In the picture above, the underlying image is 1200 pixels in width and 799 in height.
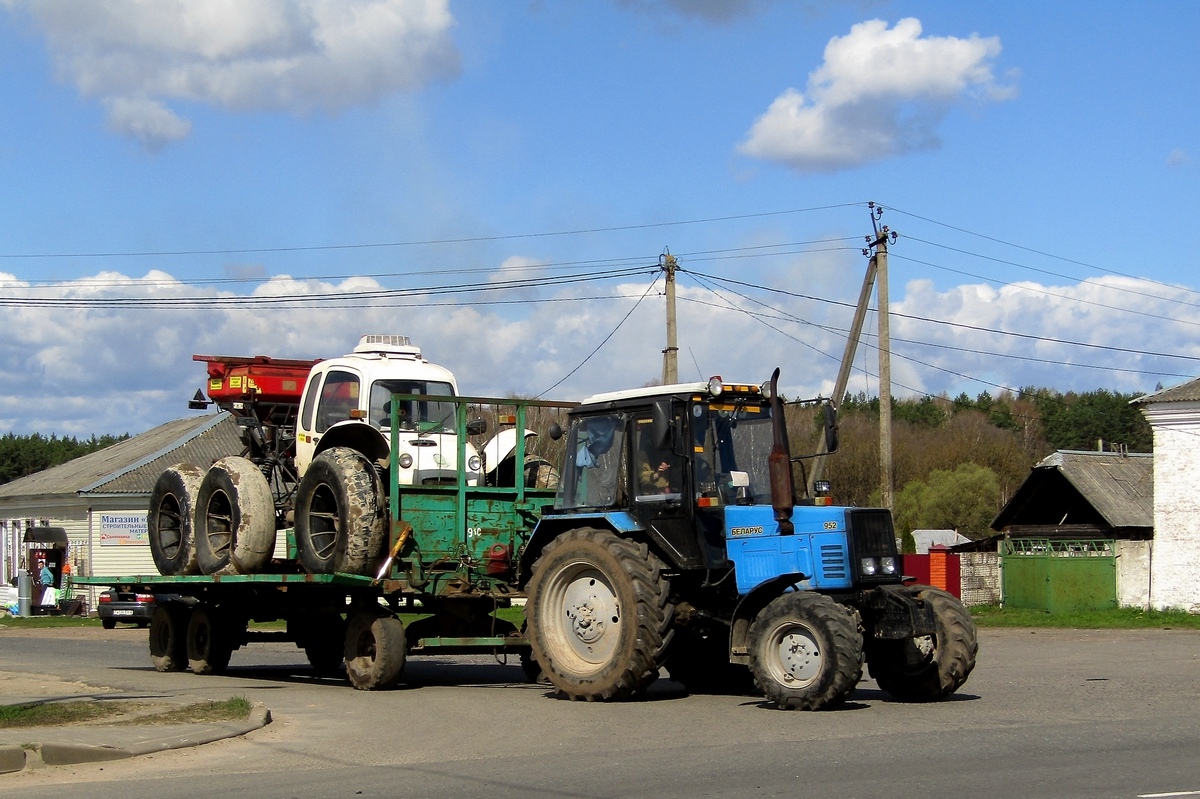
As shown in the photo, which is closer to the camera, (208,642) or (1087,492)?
(208,642)

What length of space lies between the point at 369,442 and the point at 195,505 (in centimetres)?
281

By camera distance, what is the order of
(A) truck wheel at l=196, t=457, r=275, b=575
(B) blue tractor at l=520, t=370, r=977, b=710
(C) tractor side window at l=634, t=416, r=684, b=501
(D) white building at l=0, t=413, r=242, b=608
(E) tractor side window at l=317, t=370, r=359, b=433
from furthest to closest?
(D) white building at l=0, t=413, r=242, b=608
(E) tractor side window at l=317, t=370, r=359, b=433
(A) truck wheel at l=196, t=457, r=275, b=575
(C) tractor side window at l=634, t=416, r=684, b=501
(B) blue tractor at l=520, t=370, r=977, b=710

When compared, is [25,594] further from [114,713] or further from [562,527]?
[562,527]

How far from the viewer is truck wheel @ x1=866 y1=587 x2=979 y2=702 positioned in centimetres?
1233

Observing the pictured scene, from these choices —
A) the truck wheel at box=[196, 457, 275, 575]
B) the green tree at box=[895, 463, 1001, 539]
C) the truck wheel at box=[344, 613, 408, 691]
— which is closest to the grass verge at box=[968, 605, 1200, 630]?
the truck wheel at box=[344, 613, 408, 691]

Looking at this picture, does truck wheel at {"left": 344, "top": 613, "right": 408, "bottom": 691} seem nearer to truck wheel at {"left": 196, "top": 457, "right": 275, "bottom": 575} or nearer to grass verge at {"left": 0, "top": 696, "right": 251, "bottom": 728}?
truck wheel at {"left": 196, "top": 457, "right": 275, "bottom": 575}

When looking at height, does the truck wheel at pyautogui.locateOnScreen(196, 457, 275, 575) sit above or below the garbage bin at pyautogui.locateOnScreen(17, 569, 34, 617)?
above

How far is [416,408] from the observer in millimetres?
15312

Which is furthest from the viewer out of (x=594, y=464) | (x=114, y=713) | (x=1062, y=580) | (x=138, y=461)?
(x=138, y=461)

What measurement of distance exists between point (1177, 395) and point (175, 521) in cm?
2319

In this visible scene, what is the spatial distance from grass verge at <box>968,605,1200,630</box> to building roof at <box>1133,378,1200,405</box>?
4.74m

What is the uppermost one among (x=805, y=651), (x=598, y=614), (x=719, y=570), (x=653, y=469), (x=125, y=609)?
(x=653, y=469)

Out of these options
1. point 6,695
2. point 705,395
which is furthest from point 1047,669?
point 6,695

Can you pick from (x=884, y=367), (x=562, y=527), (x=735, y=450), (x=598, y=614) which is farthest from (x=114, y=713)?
(x=884, y=367)
